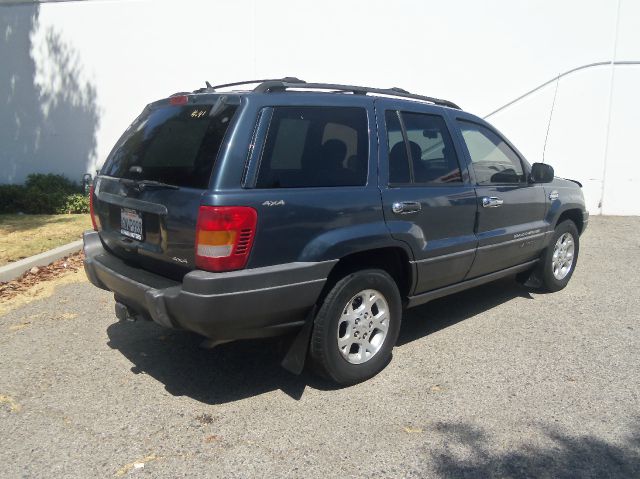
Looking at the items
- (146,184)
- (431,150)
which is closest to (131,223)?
(146,184)

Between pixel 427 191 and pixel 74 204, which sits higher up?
pixel 427 191

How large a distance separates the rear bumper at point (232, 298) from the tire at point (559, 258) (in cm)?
323

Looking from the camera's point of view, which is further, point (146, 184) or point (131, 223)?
point (131, 223)

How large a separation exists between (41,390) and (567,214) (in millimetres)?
5220

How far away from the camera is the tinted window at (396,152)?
4.00 m

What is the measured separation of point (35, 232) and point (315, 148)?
5.98m

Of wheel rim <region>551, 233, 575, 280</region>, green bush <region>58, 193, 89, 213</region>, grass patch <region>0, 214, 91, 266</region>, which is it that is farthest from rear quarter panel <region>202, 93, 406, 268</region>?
green bush <region>58, 193, 89, 213</region>

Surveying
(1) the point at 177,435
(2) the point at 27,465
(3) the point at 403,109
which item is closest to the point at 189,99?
(3) the point at 403,109

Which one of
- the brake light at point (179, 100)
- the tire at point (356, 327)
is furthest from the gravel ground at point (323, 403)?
the brake light at point (179, 100)

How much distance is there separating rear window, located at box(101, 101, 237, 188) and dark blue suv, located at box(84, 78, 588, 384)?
0.04 feet

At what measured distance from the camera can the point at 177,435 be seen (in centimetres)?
325

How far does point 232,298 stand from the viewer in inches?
124

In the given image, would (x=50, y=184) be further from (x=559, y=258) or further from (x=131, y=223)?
(x=559, y=258)

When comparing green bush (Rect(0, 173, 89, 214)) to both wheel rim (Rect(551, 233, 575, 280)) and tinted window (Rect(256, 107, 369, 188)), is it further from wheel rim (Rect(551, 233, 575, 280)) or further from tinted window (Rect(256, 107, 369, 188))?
wheel rim (Rect(551, 233, 575, 280))
